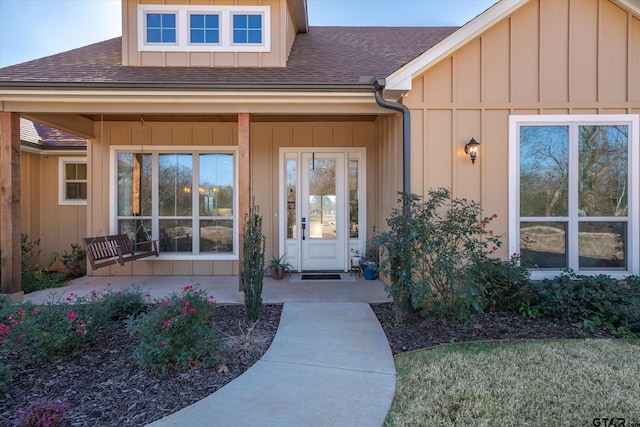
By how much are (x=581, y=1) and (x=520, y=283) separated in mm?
4264

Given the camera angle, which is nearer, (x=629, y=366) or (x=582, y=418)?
(x=582, y=418)

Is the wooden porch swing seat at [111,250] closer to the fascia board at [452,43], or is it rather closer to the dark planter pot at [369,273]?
the dark planter pot at [369,273]

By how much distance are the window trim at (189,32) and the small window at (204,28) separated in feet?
0.18

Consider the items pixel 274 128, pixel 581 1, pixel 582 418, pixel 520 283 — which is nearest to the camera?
pixel 582 418

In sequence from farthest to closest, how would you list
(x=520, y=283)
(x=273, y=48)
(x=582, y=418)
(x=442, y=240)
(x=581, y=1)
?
(x=273, y=48) < (x=581, y=1) < (x=520, y=283) < (x=442, y=240) < (x=582, y=418)

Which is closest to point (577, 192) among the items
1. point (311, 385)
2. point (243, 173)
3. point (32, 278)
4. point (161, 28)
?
point (311, 385)

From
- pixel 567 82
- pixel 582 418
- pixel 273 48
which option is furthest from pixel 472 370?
pixel 273 48

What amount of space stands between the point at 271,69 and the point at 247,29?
1.10 metres

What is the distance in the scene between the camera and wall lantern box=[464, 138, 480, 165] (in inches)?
203

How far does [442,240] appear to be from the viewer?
14.4ft

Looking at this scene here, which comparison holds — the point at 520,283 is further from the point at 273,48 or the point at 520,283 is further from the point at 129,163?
the point at 129,163

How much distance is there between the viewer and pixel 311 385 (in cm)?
304

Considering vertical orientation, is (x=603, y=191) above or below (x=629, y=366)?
above

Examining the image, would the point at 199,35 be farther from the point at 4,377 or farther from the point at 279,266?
the point at 4,377
